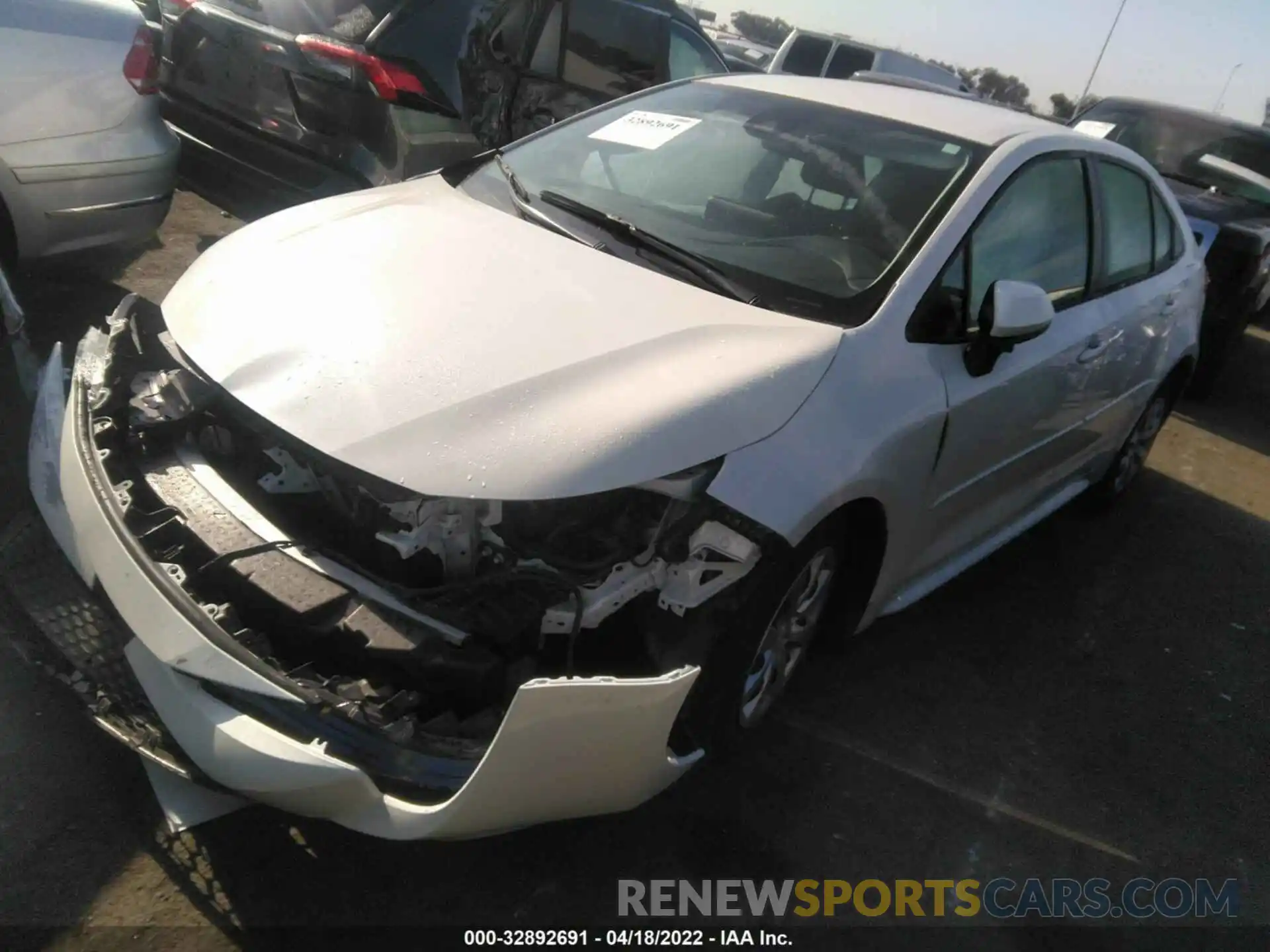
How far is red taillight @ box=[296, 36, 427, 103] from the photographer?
182 inches

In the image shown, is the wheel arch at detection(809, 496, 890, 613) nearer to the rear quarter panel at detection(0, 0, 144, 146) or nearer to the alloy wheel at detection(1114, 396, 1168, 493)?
the alloy wheel at detection(1114, 396, 1168, 493)

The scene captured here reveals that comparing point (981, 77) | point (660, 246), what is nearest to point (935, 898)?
point (660, 246)

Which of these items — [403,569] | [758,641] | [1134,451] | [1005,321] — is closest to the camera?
[403,569]

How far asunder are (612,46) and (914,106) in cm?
303

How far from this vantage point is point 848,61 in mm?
13320

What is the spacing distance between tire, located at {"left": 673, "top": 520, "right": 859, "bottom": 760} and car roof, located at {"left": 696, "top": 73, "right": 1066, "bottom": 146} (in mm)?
1491

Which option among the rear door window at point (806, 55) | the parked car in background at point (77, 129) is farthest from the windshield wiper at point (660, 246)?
the rear door window at point (806, 55)

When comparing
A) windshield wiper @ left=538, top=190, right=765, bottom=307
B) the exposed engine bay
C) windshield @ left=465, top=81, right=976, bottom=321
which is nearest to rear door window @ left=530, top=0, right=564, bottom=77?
windshield @ left=465, top=81, right=976, bottom=321

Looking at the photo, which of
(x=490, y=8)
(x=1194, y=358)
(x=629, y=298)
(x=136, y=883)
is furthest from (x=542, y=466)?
(x=1194, y=358)

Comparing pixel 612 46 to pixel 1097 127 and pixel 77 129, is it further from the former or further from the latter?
pixel 1097 127

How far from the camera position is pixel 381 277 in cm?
261

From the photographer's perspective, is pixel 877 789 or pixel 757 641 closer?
pixel 757 641

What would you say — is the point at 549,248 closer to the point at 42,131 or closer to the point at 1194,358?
the point at 42,131

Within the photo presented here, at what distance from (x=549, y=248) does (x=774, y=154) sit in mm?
902
